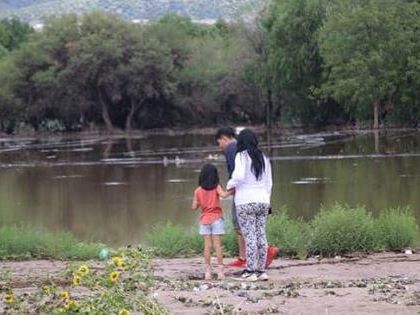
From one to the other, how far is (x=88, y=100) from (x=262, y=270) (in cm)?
6737

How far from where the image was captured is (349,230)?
1376 cm

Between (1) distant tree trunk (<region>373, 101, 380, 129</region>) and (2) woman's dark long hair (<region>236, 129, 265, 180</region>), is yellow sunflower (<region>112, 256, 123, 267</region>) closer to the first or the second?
(2) woman's dark long hair (<region>236, 129, 265, 180</region>)

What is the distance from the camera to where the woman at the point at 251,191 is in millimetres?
10984

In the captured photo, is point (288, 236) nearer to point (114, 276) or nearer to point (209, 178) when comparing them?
point (209, 178)

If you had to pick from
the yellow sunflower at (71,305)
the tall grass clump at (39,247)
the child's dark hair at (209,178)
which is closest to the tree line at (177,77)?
the tall grass clump at (39,247)

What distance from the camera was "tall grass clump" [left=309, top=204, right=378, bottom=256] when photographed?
13.7 meters

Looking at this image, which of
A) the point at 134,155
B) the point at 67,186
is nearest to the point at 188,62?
the point at 134,155

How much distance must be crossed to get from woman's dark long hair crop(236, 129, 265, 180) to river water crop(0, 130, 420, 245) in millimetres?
8633

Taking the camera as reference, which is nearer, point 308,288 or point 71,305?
point 71,305

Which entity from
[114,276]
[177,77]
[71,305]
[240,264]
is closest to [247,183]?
[240,264]

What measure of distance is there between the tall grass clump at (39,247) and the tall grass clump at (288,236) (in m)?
2.64

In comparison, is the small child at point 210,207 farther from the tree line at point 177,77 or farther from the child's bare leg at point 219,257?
the tree line at point 177,77

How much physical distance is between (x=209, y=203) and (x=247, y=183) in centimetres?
64

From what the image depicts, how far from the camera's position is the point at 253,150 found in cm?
1098
